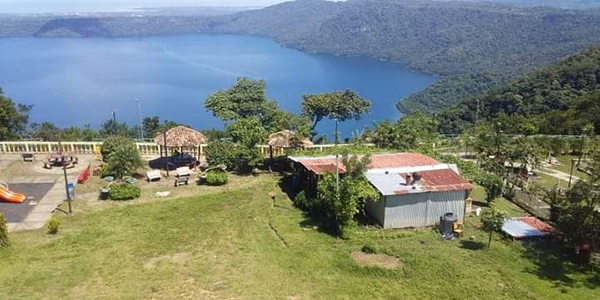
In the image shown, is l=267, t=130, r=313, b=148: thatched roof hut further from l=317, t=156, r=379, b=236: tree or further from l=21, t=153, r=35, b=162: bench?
l=21, t=153, r=35, b=162: bench

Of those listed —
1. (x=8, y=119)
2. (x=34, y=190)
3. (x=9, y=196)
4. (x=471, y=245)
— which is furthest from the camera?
(x=8, y=119)

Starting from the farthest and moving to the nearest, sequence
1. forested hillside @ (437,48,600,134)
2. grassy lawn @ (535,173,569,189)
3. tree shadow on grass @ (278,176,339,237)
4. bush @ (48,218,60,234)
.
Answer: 1. forested hillside @ (437,48,600,134)
2. grassy lawn @ (535,173,569,189)
3. tree shadow on grass @ (278,176,339,237)
4. bush @ (48,218,60,234)

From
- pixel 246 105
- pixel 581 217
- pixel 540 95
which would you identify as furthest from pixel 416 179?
pixel 540 95

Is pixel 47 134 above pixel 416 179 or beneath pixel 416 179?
beneath

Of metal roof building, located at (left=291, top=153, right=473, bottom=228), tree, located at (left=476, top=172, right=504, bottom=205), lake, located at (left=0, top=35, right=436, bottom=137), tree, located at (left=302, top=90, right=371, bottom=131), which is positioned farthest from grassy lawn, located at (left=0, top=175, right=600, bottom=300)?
lake, located at (left=0, top=35, right=436, bottom=137)

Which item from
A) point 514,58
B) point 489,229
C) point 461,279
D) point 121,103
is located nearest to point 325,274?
point 461,279

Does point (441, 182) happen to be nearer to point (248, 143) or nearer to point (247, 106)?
point (248, 143)

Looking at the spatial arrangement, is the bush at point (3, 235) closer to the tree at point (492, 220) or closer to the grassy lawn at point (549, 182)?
the tree at point (492, 220)

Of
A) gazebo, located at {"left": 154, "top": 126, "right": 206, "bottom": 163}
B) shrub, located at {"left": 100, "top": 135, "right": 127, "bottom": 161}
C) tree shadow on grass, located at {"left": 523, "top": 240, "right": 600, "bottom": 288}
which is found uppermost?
gazebo, located at {"left": 154, "top": 126, "right": 206, "bottom": 163}
